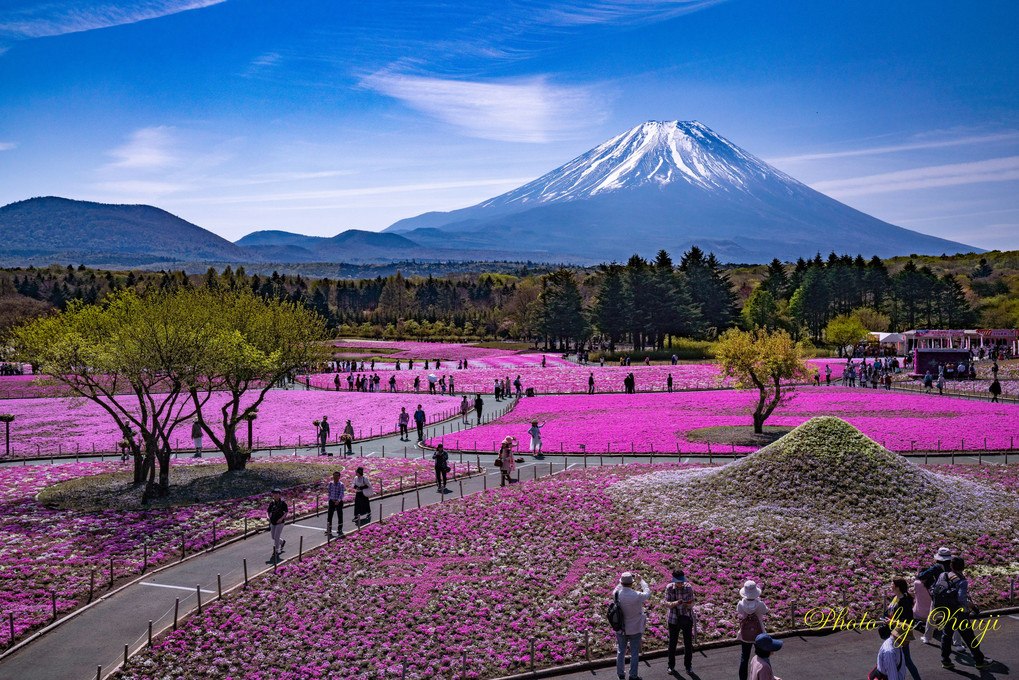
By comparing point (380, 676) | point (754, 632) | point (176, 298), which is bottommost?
point (380, 676)

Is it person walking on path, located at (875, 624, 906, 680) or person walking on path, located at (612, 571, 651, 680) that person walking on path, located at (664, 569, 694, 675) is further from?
person walking on path, located at (875, 624, 906, 680)

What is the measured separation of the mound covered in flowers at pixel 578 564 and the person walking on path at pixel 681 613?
110 centimetres

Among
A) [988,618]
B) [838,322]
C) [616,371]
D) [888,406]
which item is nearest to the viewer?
[988,618]

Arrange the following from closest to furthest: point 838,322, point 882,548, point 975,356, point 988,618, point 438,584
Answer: point 988,618 < point 438,584 < point 882,548 < point 975,356 < point 838,322

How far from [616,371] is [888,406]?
86.5 ft

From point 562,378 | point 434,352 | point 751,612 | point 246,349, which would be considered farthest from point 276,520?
point 434,352

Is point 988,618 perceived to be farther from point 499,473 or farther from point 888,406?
point 888,406

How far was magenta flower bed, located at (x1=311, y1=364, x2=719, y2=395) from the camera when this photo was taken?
61094 mm

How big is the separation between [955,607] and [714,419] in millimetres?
29715

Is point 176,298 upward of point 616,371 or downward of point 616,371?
upward

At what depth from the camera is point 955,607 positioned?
1317 cm

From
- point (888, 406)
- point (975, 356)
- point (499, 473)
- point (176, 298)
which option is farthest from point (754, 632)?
point (975, 356)

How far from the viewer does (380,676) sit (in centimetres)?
1302

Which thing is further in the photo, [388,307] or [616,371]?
[388,307]
